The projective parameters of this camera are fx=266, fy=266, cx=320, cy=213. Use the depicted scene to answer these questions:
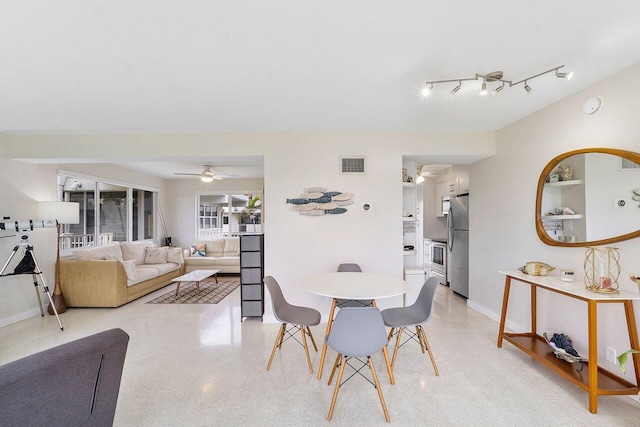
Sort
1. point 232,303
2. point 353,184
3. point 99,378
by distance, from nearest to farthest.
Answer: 1. point 99,378
2. point 353,184
3. point 232,303

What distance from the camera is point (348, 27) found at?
166 cm

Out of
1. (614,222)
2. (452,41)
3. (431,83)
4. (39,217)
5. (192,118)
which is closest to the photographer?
(452,41)

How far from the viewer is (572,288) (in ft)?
7.07

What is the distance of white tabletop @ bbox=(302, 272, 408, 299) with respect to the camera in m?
2.14

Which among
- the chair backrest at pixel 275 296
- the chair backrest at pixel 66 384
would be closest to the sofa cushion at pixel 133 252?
the chair backrest at pixel 275 296

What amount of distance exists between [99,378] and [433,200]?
6352 mm

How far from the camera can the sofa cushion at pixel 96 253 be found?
4293mm

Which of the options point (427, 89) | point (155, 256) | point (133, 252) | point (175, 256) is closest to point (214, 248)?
point (175, 256)

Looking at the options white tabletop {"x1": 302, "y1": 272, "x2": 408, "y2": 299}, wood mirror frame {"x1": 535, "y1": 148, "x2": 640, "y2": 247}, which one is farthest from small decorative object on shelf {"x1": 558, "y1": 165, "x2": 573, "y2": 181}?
white tabletop {"x1": 302, "y1": 272, "x2": 408, "y2": 299}

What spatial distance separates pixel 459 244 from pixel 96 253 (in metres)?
6.19

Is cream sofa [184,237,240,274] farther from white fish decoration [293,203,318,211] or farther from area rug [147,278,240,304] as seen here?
white fish decoration [293,203,318,211]

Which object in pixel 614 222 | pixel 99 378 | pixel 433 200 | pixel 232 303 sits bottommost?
pixel 232 303

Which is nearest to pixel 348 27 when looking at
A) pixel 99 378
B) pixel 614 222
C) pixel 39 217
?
pixel 99 378

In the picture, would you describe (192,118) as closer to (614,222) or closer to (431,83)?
(431,83)
